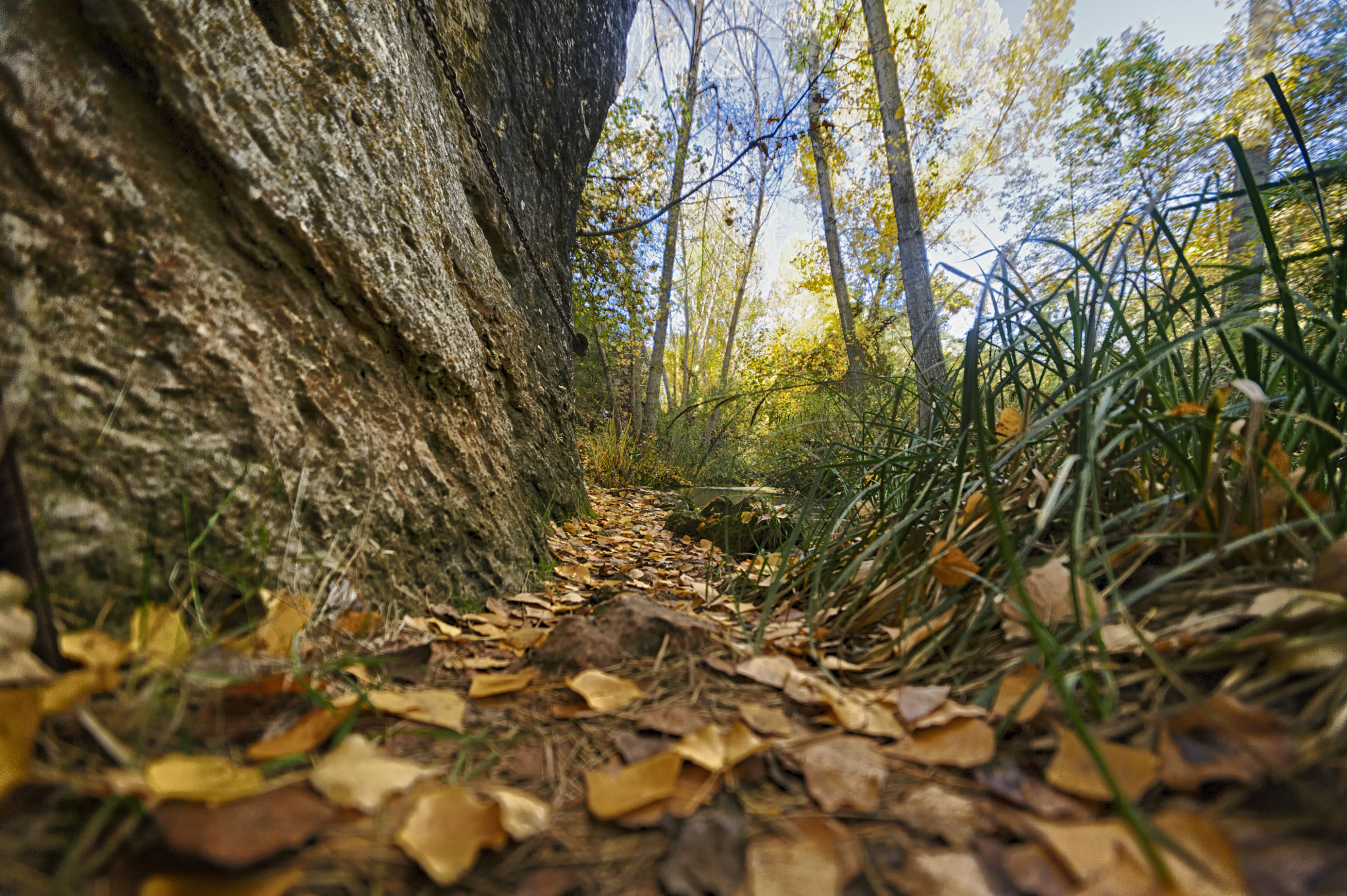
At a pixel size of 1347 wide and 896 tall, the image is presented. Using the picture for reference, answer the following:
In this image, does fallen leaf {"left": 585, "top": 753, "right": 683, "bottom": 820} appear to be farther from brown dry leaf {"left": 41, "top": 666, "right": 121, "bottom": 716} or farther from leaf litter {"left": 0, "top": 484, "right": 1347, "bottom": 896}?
brown dry leaf {"left": 41, "top": 666, "right": 121, "bottom": 716}

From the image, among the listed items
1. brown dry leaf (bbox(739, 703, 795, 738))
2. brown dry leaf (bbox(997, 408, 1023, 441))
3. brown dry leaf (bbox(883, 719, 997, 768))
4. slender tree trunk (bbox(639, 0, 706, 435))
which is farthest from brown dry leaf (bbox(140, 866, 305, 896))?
slender tree trunk (bbox(639, 0, 706, 435))

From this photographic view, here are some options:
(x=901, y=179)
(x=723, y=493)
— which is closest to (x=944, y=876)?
(x=723, y=493)

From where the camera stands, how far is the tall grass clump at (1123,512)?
0.56 meters

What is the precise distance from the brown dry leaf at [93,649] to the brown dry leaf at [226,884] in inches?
10.9

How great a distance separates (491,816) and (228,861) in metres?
0.19

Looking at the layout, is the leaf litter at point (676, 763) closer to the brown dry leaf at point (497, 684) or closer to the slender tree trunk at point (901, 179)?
the brown dry leaf at point (497, 684)

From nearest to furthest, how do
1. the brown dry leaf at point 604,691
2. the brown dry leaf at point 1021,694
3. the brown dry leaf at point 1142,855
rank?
the brown dry leaf at point 1142,855 < the brown dry leaf at point 1021,694 < the brown dry leaf at point 604,691

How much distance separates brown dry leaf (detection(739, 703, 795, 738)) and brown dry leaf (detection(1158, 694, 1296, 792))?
0.35m

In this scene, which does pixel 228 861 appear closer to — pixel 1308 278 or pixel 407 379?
pixel 407 379

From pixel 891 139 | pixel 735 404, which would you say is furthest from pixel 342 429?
pixel 735 404

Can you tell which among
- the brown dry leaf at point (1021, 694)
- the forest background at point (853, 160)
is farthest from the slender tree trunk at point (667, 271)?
the brown dry leaf at point (1021, 694)

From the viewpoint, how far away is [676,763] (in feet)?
1.75

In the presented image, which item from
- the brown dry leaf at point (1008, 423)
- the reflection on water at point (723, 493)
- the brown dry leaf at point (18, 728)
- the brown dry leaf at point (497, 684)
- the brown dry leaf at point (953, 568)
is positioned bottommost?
the brown dry leaf at point (497, 684)

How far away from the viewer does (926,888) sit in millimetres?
394
